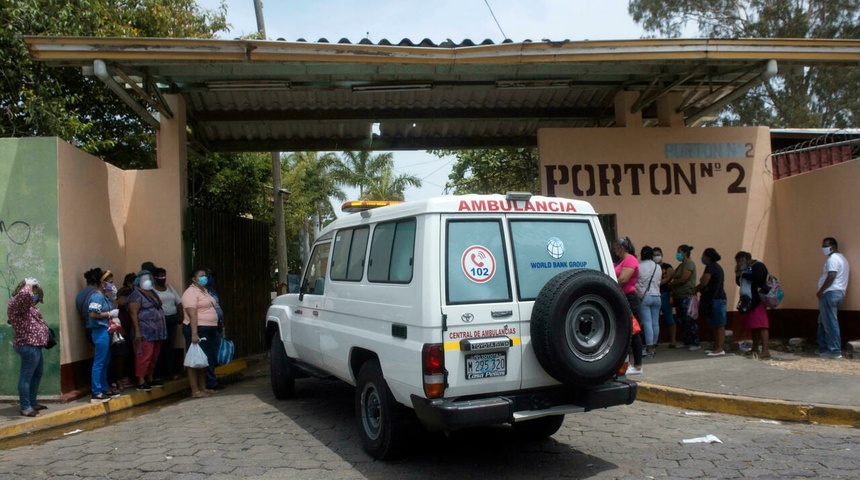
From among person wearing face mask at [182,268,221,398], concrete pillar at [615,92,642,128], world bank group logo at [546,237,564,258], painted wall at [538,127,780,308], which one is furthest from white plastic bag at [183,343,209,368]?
concrete pillar at [615,92,642,128]

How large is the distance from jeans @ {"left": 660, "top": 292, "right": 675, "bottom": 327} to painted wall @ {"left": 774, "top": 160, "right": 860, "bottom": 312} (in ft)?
6.48

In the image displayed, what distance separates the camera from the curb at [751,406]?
20.6 feet

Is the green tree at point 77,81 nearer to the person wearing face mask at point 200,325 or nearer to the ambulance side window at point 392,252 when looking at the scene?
the person wearing face mask at point 200,325

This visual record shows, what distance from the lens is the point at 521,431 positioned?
20.5 ft

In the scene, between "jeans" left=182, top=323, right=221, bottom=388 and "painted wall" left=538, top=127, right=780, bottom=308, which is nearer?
"jeans" left=182, top=323, right=221, bottom=388

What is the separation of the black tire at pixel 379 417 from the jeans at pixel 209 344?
3.82 m

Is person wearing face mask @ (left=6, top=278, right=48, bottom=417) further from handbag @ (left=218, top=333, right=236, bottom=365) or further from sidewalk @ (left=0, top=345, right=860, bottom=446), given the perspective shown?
handbag @ (left=218, top=333, right=236, bottom=365)

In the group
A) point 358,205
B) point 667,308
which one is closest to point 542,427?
point 358,205

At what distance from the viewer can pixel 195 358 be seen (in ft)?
27.8

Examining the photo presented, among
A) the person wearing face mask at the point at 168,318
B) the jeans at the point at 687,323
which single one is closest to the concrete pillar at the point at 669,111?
the jeans at the point at 687,323

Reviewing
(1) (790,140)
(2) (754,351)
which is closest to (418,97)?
(2) (754,351)

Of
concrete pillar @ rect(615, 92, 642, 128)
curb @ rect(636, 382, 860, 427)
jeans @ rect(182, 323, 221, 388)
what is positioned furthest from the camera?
concrete pillar @ rect(615, 92, 642, 128)

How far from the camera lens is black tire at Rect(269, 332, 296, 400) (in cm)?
795

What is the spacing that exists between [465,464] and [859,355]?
654 cm
